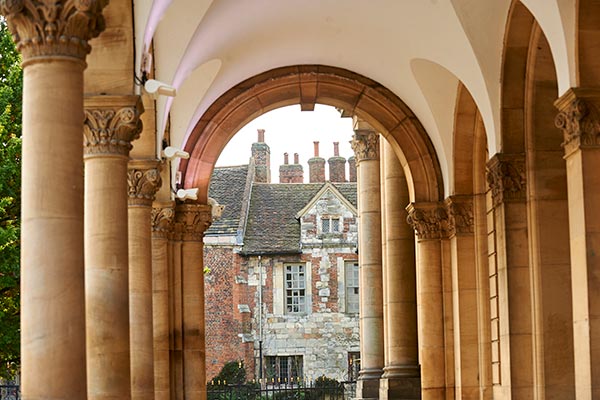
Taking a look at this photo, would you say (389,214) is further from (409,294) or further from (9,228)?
(9,228)

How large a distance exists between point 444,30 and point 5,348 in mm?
11711

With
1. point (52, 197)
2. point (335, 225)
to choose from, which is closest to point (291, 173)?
point (335, 225)

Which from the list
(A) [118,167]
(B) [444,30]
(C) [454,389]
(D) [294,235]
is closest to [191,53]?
(B) [444,30]

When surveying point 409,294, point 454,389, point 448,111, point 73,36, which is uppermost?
point 448,111

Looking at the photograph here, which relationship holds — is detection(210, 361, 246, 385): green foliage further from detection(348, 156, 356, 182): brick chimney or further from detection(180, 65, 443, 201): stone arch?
detection(180, 65, 443, 201): stone arch

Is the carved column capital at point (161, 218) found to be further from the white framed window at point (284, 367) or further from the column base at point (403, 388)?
the white framed window at point (284, 367)

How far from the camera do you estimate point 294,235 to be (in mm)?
51031

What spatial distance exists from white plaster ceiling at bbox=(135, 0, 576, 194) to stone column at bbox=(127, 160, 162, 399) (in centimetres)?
178

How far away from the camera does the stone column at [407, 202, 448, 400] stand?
2212cm

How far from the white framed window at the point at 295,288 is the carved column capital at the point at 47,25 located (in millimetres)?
40231

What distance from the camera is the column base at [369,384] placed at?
26.2 m

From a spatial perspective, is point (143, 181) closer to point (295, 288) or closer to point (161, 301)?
point (161, 301)

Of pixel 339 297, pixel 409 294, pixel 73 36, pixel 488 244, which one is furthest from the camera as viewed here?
pixel 339 297

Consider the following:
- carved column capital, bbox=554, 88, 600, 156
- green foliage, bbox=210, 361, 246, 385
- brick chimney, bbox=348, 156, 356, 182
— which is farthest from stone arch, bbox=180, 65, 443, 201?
brick chimney, bbox=348, 156, 356, 182
